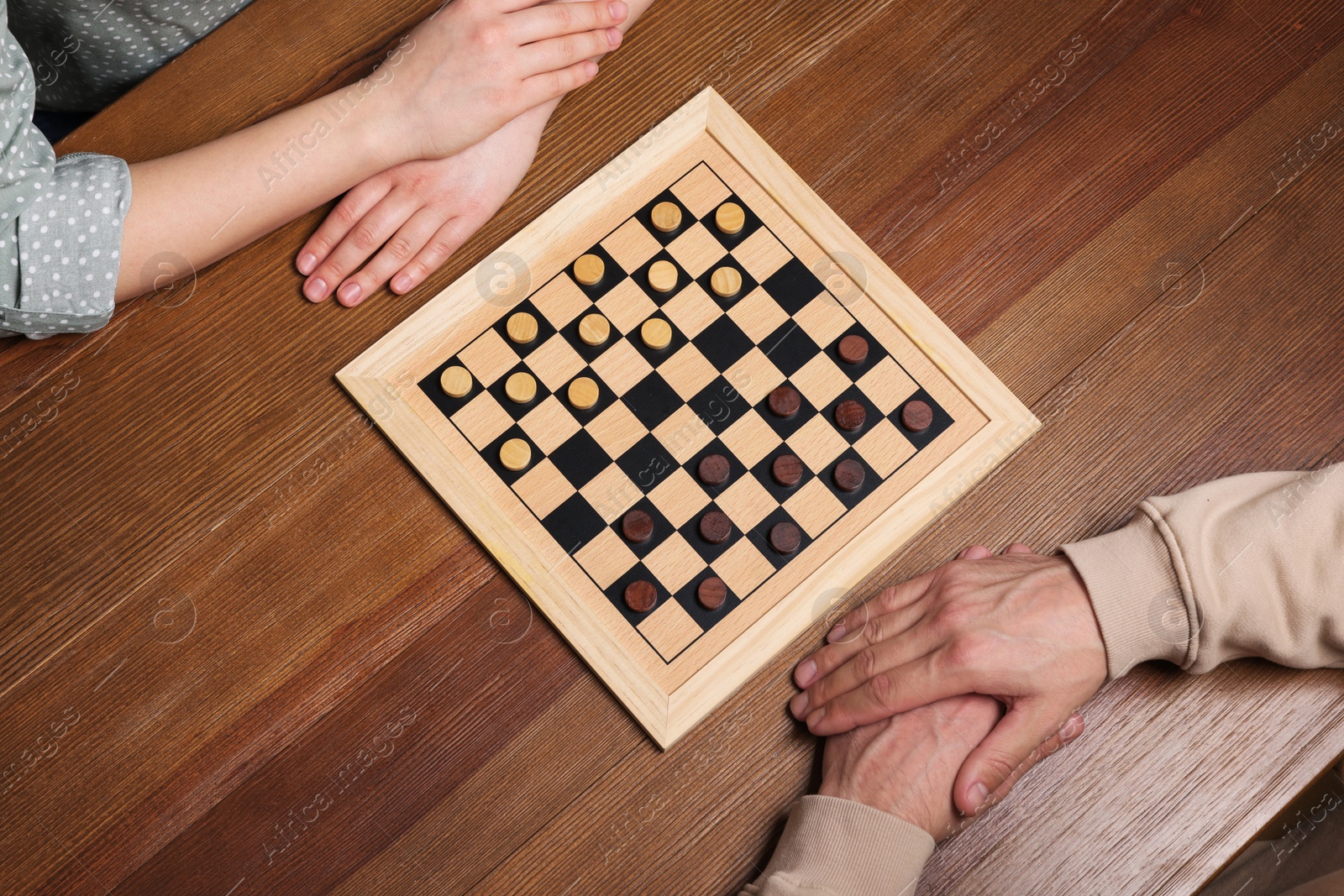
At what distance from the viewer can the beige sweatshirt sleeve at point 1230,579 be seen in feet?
3.66

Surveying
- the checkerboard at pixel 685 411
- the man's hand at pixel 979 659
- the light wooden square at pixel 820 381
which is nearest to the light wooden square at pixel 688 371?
the checkerboard at pixel 685 411

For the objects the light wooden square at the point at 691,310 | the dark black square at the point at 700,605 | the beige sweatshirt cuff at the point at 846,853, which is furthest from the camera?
the light wooden square at the point at 691,310

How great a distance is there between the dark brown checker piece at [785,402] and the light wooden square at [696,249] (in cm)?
21

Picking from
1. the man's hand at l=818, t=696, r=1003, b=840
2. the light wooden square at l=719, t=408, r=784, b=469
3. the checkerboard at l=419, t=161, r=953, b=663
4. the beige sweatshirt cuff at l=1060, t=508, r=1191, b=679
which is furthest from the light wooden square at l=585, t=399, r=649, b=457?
the beige sweatshirt cuff at l=1060, t=508, r=1191, b=679

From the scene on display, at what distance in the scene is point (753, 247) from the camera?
4.34 ft

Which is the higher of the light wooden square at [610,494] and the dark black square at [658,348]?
the dark black square at [658,348]

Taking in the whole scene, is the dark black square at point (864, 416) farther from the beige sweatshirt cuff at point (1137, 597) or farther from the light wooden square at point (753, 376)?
the beige sweatshirt cuff at point (1137, 597)

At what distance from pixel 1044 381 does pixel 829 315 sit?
30 centimetres

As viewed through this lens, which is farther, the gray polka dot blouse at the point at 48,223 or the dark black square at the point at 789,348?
the dark black square at the point at 789,348

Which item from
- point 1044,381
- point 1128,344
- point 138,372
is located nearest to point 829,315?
point 1044,381

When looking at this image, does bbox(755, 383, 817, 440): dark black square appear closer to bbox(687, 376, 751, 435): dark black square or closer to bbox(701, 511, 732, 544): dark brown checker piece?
bbox(687, 376, 751, 435): dark black square

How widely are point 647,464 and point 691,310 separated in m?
0.22

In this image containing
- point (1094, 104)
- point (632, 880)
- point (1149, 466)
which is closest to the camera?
Answer: point (632, 880)

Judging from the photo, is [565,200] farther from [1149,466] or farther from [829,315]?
[1149,466]
